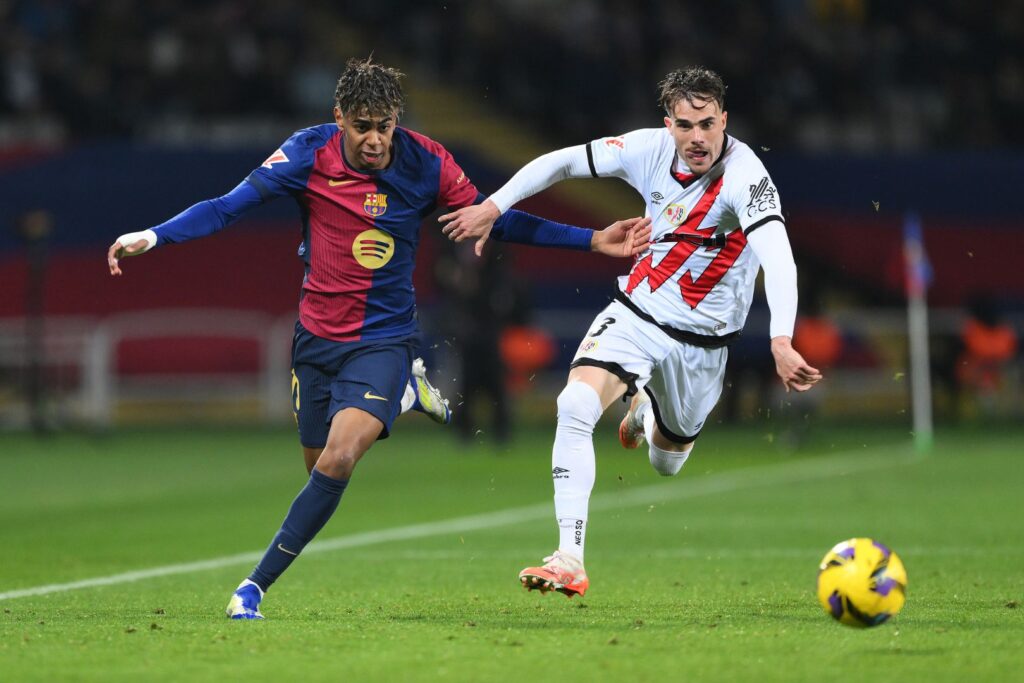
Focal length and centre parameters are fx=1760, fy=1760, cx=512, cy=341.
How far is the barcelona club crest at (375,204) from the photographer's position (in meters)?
7.92

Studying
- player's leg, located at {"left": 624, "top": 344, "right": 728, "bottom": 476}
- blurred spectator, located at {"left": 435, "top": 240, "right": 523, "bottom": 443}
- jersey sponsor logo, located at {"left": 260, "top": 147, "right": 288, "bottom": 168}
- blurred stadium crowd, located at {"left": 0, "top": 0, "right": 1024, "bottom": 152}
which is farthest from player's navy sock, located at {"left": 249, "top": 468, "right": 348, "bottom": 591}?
blurred stadium crowd, located at {"left": 0, "top": 0, "right": 1024, "bottom": 152}

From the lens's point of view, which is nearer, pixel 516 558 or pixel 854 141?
pixel 516 558

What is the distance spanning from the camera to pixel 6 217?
25.7m

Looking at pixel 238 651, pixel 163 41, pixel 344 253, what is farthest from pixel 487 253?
pixel 238 651

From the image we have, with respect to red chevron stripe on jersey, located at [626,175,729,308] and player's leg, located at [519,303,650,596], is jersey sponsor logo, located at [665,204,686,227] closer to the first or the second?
red chevron stripe on jersey, located at [626,175,729,308]

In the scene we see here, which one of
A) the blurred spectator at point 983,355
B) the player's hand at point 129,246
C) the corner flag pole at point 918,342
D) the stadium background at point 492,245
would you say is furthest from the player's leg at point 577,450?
the blurred spectator at point 983,355

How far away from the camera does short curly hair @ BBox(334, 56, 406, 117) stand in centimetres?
760

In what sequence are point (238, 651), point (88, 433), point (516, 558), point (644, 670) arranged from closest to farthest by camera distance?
point (644, 670) → point (238, 651) → point (516, 558) → point (88, 433)

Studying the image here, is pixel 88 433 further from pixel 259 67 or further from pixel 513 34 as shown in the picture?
pixel 513 34

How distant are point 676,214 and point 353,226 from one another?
1.61 meters

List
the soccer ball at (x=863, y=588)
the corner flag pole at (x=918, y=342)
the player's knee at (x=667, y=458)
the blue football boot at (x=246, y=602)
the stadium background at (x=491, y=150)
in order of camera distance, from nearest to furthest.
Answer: the soccer ball at (x=863, y=588)
the blue football boot at (x=246, y=602)
the player's knee at (x=667, y=458)
the corner flag pole at (x=918, y=342)
the stadium background at (x=491, y=150)

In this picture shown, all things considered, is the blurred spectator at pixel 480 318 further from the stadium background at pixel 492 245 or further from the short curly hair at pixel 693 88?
the short curly hair at pixel 693 88

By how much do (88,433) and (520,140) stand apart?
8.17m

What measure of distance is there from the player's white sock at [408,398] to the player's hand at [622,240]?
3.48 ft
